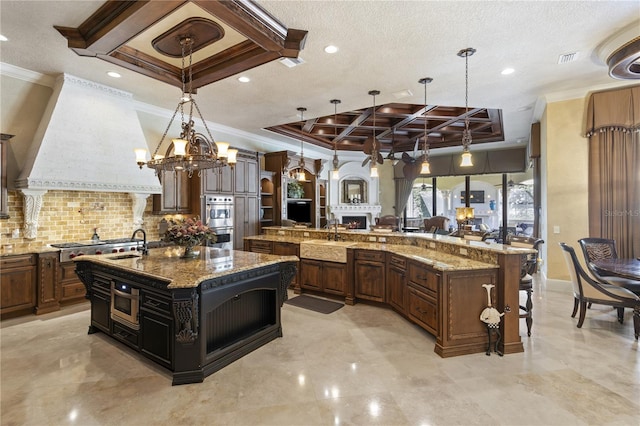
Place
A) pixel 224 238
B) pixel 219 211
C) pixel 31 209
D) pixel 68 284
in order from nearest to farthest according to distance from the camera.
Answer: pixel 31 209
pixel 68 284
pixel 219 211
pixel 224 238

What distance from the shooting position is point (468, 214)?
5.86 m

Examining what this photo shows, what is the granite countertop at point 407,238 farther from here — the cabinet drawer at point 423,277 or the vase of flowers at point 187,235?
the vase of flowers at point 187,235

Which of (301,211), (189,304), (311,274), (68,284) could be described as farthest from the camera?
(301,211)

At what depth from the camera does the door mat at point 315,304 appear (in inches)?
168

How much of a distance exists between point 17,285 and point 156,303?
2672mm

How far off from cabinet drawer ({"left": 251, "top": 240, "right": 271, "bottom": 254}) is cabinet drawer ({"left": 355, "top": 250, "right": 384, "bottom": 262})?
1.82 m

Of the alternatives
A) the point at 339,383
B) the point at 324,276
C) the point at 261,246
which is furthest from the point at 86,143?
the point at 339,383

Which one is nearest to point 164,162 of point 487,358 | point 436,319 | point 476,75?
point 436,319

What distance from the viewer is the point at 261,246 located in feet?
18.5

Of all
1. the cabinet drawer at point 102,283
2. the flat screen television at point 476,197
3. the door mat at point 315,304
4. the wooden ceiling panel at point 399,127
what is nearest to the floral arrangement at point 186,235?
the cabinet drawer at point 102,283

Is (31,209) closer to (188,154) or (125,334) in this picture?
(125,334)

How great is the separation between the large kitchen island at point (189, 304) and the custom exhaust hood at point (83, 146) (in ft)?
5.08

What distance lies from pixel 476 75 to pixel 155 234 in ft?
19.2

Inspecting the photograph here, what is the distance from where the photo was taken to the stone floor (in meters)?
2.11
